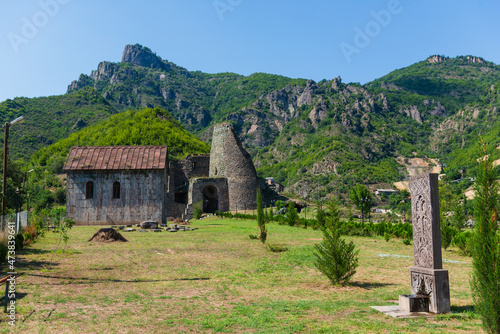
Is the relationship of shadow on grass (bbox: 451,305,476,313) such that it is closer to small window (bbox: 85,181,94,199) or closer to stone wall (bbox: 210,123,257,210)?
small window (bbox: 85,181,94,199)

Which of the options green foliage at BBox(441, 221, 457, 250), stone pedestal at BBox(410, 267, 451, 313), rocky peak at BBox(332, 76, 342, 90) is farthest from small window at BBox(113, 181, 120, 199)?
rocky peak at BBox(332, 76, 342, 90)

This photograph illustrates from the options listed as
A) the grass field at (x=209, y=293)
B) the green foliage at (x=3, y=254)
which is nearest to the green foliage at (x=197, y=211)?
the grass field at (x=209, y=293)

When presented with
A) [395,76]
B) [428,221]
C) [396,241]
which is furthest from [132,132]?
[395,76]

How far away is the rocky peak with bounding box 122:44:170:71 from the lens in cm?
17612

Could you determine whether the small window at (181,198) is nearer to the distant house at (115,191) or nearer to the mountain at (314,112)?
the distant house at (115,191)

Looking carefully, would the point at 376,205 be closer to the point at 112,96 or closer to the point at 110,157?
the point at 110,157

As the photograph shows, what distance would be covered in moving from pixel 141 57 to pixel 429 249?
186233 mm

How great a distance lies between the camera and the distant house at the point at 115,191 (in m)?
27.6

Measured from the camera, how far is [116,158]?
2834cm

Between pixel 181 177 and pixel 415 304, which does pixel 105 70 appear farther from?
pixel 415 304

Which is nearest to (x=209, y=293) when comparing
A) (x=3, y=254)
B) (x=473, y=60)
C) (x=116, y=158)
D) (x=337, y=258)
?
(x=337, y=258)

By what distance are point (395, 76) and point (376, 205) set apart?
112 m

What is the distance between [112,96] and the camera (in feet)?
429

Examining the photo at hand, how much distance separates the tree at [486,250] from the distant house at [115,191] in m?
24.6
